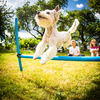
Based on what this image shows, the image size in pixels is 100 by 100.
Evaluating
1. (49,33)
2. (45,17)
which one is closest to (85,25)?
(49,33)

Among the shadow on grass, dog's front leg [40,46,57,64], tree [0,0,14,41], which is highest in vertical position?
tree [0,0,14,41]

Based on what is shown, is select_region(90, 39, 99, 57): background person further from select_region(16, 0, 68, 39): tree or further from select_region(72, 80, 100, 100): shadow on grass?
select_region(16, 0, 68, 39): tree

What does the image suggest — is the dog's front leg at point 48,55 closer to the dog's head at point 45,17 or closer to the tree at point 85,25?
the dog's head at point 45,17

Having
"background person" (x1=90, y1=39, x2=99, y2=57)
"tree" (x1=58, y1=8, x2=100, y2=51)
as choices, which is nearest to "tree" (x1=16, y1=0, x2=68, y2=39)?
"tree" (x1=58, y1=8, x2=100, y2=51)

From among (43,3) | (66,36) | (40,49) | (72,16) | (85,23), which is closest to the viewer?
(40,49)

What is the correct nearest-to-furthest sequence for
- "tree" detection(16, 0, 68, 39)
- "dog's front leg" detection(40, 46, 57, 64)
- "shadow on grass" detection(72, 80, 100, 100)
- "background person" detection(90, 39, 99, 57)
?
1. "dog's front leg" detection(40, 46, 57, 64)
2. "shadow on grass" detection(72, 80, 100, 100)
3. "background person" detection(90, 39, 99, 57)
4. "tree" detection(16, 0, 68, 39)

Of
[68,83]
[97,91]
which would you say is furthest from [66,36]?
[97,91]

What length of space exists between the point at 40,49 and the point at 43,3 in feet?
30.4

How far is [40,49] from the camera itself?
1.56 metres

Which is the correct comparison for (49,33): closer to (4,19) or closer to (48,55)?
(48,55)

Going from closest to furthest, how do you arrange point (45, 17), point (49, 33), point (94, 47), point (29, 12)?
point (45, 17) → point (49, 33) → point (94, 47) → point (29, 12)

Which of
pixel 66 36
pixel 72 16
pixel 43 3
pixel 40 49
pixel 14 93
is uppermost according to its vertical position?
pixel 43 3

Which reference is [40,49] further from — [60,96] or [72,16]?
[72,16]

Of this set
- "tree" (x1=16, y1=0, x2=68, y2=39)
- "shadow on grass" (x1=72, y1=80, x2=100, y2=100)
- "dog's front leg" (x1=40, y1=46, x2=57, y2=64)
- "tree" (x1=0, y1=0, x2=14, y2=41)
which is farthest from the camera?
"tree" (x1=16, y1=0, x2=68, y2=39)
